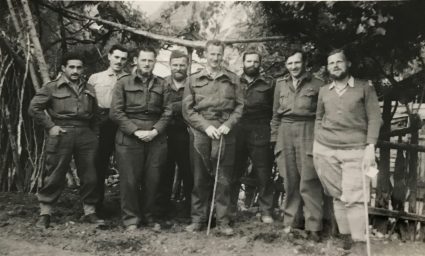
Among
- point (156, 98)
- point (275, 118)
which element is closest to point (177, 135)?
point (156, 98)

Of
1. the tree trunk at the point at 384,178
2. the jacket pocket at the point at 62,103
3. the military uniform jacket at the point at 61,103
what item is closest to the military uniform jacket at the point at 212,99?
the military uniform jacket at the point at 61,103

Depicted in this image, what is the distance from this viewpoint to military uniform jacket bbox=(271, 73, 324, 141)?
181 inches

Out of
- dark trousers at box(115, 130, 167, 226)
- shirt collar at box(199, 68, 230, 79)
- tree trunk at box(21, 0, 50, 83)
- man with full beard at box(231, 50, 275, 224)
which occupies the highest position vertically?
tree trunk at box(21, 0, 50, 83)

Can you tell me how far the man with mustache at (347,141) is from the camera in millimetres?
4070

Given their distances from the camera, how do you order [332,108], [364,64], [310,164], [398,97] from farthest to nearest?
1. [398,97]
2. [364,64]
3. [310,164]
4. [332,108]

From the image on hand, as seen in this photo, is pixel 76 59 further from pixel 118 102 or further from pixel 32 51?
pixel 32 51

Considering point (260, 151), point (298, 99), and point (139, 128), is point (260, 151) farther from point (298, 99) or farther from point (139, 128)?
point (139, 128)

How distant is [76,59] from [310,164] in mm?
2526

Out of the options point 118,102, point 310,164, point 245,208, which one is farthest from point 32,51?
point 310,164

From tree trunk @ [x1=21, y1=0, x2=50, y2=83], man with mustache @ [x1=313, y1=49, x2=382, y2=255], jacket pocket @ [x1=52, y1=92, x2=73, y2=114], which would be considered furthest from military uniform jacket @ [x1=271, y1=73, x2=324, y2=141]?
tree trunk @ [x1=21, y1=0, x2=50, y2=83]

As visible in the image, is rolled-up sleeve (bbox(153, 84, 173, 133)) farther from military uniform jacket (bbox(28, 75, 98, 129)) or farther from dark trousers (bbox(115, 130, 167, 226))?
military uniform jacket (bbox(28, 75, 98, 129))

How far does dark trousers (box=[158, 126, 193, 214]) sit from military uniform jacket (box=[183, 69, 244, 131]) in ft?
1.80

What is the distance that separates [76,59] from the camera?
492cm

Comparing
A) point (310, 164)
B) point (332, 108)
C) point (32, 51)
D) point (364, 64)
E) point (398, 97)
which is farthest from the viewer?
point (32, 51)
